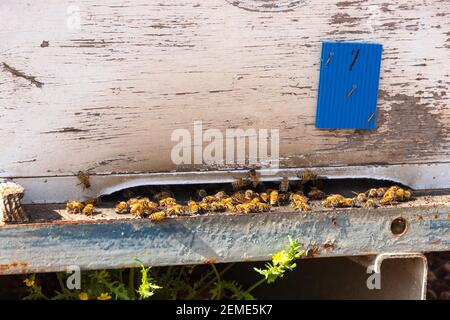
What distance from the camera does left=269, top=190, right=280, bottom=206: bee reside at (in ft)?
10.8

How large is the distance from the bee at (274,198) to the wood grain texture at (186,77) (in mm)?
243

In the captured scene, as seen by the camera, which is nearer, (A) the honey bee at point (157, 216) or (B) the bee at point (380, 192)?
(A) the honey bee at point (157, 216)

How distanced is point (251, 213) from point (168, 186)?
518mm

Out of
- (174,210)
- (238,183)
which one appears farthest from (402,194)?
(174,210)

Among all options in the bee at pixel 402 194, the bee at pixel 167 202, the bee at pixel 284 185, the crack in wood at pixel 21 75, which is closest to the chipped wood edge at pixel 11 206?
the crack in wood at pixel 21 75

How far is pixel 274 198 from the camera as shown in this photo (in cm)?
329

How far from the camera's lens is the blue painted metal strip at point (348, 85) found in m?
3.36

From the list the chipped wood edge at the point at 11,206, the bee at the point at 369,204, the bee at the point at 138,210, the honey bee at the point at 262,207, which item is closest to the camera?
the chipped wood edge at the point at 11,206

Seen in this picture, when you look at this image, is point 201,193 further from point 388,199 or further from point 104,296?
point 388,199

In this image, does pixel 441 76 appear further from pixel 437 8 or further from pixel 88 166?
pixel 88 166

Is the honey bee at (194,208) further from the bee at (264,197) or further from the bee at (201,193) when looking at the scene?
the bee at (264,197)

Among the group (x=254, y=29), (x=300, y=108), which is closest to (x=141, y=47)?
(x=254, y=29)

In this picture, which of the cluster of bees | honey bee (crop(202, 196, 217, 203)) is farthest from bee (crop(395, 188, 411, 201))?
honey bee (crop(202, 196, 217, 203))

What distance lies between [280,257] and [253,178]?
0.47 m
